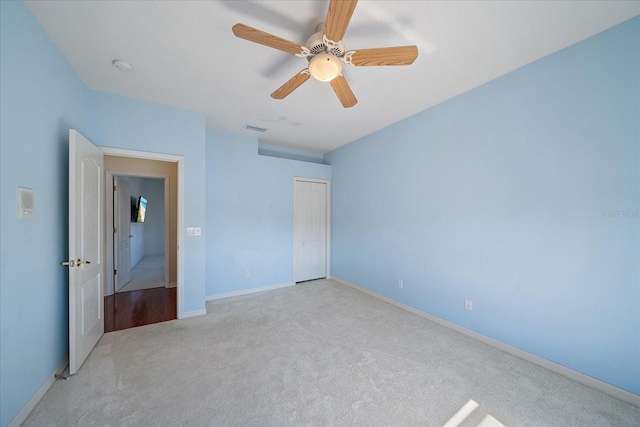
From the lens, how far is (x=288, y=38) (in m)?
1.89

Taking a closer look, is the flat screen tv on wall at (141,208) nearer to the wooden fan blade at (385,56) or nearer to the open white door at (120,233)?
the open white door at (120,233)

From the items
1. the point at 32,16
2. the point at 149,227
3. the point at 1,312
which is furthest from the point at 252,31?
the point at 149,227

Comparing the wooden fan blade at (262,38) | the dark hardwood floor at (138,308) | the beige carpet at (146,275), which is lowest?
the beige carpet at (146,275)

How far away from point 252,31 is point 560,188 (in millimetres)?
2720

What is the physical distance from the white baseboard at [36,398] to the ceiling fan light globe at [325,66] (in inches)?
117

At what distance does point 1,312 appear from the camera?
1.38 metres

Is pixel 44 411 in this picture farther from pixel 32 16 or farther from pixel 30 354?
pixel 32 16

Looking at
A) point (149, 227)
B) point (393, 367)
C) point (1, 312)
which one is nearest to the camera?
point (1, 312)

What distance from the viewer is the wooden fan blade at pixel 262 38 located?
4.58ft

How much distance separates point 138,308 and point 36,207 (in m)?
2.30

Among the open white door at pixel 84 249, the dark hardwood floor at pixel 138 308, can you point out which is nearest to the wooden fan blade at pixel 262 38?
the open white door at pixel 84 249

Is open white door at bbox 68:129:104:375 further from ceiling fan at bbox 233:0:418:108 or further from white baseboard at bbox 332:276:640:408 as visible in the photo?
white baseboard at bbox 332:276:640:408

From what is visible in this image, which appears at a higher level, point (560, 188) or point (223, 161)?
point (223, 161)

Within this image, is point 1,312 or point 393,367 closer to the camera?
point 1,312
